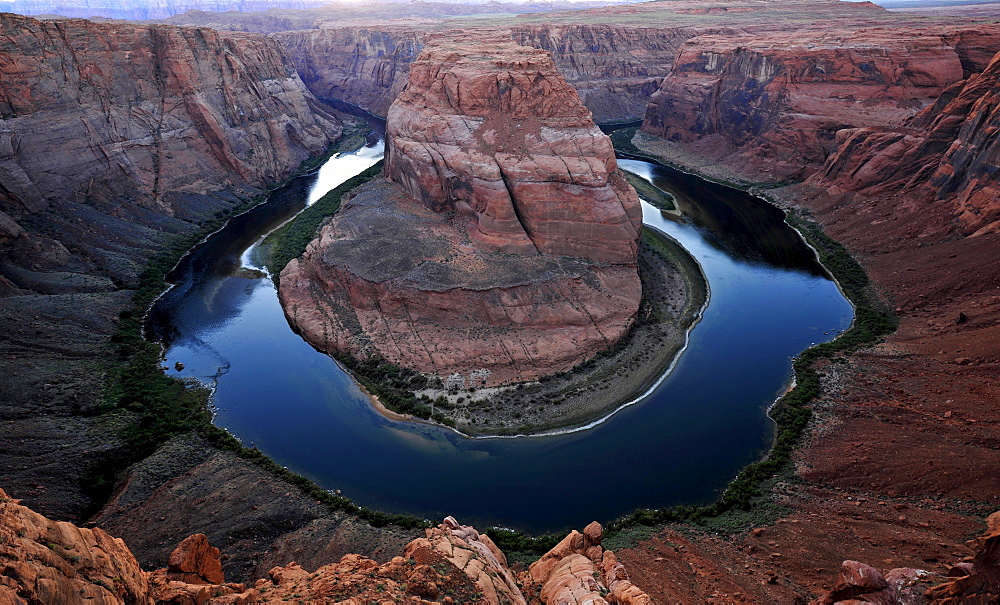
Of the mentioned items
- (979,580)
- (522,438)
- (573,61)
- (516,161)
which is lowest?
(522,438)

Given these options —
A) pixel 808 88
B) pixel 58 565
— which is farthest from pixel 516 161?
pixel 808 88

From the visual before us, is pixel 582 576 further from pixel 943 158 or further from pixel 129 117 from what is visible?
pixel 129 117

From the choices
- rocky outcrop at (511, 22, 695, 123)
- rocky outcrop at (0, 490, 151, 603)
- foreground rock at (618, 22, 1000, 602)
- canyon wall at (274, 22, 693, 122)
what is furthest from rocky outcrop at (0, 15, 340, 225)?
rocky outcrop at (511, 22, 695, 123)

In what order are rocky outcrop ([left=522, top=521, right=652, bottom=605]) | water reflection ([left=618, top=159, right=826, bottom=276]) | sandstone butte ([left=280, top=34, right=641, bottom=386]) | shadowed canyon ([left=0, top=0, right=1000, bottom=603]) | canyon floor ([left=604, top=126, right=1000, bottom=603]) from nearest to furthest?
rocky outcrop ([left=522, top=521, right=652, bottom=605]) < shadowed canyon ([left=0, top=0, right=1000, bottom=603]) < canyon floor ([left=604, top=126, right=1000, bottom=603]) < sandstone butte ([left=280, top=34, right=641, bottom=386]) < water reflection ([left=618, top=159, right=826, bottom=276])

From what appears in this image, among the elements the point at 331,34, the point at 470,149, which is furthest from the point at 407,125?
the point at 331,34

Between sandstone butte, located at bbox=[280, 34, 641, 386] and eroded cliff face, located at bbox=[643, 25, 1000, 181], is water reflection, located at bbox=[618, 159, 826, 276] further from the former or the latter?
sandstone butte, located at bbox=[280, 34, 641, 386]

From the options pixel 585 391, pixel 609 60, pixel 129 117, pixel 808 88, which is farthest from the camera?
pixel 609 60
